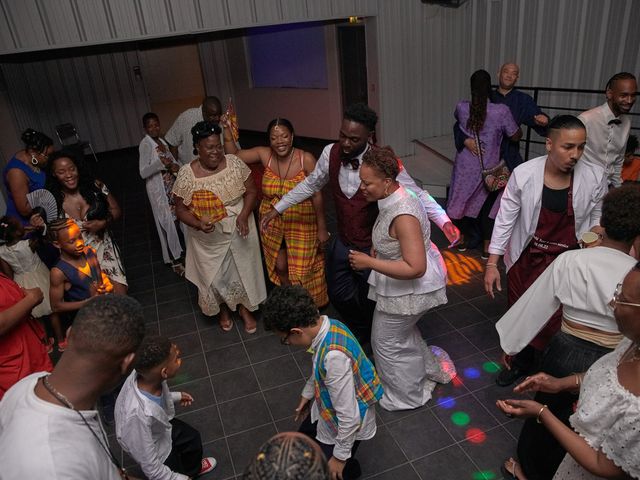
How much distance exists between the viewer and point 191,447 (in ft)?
8.25

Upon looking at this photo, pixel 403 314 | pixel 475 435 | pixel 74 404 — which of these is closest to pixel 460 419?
pixel 475 435

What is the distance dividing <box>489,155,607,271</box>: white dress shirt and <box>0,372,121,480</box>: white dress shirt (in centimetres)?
244

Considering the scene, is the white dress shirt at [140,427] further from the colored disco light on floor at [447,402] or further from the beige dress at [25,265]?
the beige dress at [25,265]

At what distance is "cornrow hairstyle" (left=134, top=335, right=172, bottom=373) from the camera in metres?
2.00

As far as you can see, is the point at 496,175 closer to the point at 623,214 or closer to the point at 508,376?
the point at 508,376

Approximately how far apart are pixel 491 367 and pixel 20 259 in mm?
3506

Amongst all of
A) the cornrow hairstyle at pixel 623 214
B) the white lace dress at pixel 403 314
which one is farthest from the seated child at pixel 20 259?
the cornrow hairstyle at pixel 623 214

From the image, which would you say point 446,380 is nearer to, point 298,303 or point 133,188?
point 298,303

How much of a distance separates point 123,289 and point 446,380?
2240mm

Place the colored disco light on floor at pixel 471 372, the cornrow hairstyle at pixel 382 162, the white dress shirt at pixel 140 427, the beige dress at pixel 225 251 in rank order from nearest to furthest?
the white dress shirt at pixel 140 427 → the cornrow hairstyle at pixel 382 162 → the colored disco light on floor at pixel 471 372 → the beige dress at pixel 225 251

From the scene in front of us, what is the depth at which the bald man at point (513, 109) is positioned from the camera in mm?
4465

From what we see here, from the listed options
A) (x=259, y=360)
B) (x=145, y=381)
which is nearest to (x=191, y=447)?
(x=145, y=381)

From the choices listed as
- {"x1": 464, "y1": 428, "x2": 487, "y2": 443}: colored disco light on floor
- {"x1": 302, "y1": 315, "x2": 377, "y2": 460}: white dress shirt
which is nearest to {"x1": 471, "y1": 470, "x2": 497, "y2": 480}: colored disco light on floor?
{"x1": 464, "y1": 428, "x2": 487, "y2": 443}: colored disco light on floor

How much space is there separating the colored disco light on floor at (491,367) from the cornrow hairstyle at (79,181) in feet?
9.80
